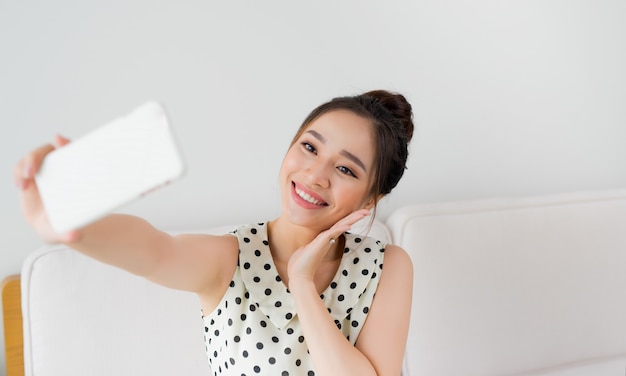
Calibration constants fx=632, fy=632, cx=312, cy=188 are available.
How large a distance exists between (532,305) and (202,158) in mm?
1005

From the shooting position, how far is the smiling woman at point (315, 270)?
113 cm

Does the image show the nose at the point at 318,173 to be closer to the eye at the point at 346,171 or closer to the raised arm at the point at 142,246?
the eye at the point at 346,171

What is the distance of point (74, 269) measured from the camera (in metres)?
1.40

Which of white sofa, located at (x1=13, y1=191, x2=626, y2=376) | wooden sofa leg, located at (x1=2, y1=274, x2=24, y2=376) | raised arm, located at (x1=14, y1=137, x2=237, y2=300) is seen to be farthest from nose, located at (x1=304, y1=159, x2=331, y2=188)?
wooden sofa leg, located at (x1=2, y1=274, x2=24, y2=376)

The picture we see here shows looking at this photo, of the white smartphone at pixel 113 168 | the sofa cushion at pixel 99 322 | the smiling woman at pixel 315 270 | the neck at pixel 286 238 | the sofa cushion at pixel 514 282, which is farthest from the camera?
the sofa cushion at pixel 514 282

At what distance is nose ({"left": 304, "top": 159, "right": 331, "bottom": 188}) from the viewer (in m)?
1.14

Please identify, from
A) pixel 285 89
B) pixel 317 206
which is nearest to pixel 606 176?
pixel 285 89

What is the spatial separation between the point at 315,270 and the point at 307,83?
0.62m

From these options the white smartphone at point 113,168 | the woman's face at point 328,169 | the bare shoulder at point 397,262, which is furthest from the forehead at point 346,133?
the white smartphone at point 113,168

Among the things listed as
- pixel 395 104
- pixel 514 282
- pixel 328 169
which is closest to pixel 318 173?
pixel 328 169

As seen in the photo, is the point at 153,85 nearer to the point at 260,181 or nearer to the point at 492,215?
the point at 260,181

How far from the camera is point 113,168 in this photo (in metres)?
0.68

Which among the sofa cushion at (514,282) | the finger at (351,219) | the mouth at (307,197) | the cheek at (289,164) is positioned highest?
the cheek at (289,164)

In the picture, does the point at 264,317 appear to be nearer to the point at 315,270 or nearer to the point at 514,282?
the point at 315,270
